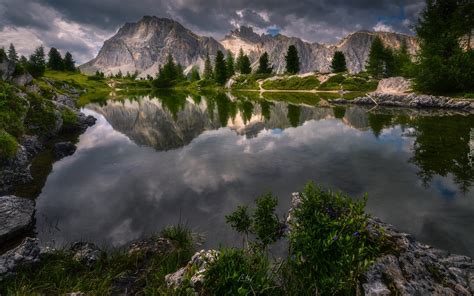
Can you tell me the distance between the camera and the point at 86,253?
8797 mm

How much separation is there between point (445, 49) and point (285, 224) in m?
64.4

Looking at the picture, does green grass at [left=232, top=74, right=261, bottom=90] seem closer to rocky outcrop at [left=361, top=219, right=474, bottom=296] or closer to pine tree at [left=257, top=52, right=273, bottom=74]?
pine tree at [left=257, top=52, right=273, bottom=74]

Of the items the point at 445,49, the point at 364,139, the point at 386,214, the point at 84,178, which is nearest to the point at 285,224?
the point at 386,214

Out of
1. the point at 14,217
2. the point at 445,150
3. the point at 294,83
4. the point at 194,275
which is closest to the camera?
the point at 194,275

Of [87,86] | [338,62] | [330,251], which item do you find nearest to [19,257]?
[330,251]

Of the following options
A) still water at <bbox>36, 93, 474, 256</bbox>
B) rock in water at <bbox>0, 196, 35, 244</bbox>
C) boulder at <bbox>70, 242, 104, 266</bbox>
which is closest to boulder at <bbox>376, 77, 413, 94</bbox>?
still water at <bbox>36, 93, 474, 256</bbox>

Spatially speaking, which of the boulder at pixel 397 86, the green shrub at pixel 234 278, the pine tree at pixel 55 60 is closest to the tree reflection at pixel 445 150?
the green shrub at pixel 234 278

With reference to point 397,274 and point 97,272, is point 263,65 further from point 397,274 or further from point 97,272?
point 397,274

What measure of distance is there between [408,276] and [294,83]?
11950 centimetres

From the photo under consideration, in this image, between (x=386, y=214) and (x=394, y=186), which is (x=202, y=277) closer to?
(x=386, y=214)

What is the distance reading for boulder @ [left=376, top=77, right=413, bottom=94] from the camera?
64.7 metres

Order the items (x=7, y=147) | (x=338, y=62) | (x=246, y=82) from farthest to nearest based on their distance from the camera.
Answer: (x=246, y=82)
(x=338, y=62)
(x=7, y=147)

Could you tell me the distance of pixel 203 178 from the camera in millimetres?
16891

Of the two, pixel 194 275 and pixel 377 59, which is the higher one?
pixel 377 59
